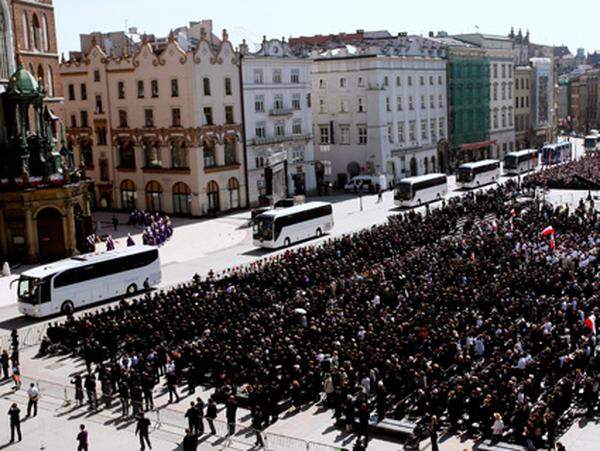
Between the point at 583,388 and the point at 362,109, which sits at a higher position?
the point at 362,109

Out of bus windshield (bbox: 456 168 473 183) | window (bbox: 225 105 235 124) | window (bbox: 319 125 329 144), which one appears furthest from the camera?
window (bbox: 319 125 329 144)

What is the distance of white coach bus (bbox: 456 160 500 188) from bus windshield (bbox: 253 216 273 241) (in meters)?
32.9

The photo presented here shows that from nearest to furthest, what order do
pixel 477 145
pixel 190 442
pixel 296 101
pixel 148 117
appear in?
pixel 190 442 < pixel 148 117 < pixel 296 101 < pixel 477 145

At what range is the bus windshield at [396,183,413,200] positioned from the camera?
6850 centimetres

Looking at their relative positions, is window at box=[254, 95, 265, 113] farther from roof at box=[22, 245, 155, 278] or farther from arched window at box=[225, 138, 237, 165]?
roof at box=[22, 245, 155, 278]

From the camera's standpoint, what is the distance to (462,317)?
30.3m

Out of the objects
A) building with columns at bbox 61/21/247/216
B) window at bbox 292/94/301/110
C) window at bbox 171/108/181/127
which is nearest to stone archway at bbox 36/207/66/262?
building with columns at bbox 61/21/247/216

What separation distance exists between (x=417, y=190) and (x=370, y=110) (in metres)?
18.6

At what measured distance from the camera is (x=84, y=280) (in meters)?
40.4

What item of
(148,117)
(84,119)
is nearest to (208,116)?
(148,117)

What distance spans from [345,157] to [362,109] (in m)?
5.46

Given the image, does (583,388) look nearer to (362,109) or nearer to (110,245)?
(110,245)

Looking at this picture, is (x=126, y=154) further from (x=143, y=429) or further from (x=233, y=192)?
(x=143, y=429)

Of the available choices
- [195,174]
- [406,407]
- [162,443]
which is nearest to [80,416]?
[162,443]
